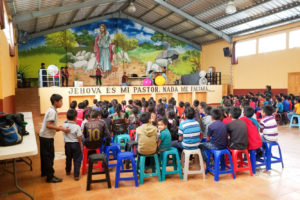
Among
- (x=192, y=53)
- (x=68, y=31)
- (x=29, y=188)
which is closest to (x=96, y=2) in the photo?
(x=68, y=31)

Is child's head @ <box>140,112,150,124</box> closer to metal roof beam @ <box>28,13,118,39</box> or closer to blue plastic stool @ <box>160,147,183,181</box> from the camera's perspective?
blue plastic stool @ <box>160,147,183,181</box>

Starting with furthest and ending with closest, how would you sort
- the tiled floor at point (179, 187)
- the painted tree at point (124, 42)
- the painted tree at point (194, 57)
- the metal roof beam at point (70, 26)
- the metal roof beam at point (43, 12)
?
the painted tree at point (194, 57)
the painted tree at point (124, 42)
the metal roof beam at point (70, 26)
the metal roof beam at point (43, 12)
the tiled floor at point (179, 187)

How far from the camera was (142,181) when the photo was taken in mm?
3057

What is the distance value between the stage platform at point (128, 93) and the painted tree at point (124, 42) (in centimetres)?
508

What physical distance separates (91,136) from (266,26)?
11783 mm

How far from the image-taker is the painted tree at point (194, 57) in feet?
54.7

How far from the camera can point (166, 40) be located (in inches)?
639

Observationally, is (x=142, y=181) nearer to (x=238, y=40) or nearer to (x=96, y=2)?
(x=96, y=2)

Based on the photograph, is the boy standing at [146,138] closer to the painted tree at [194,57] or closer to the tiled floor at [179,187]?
the tiled floor at [179,187]

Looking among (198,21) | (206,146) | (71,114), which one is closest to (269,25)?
(198,21)

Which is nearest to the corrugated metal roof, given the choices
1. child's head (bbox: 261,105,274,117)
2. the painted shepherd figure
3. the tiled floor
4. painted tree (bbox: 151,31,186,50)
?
painted tree (bbox: 151,31,186,50)

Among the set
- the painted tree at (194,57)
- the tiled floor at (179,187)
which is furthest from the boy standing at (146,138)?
the painted tree at (194,57)

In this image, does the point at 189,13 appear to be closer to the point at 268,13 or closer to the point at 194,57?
the point at 268,13

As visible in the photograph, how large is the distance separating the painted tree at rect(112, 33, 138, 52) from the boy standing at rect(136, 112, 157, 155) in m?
12.7
